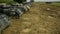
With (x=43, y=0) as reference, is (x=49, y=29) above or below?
above

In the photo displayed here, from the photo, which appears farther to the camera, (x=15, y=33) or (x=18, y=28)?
(x=18, y=28)

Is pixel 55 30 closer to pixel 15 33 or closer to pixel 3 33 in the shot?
pixel 15 33

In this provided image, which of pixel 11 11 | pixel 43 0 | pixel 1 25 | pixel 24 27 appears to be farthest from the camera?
pixel 43 0

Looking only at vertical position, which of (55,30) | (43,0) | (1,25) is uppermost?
(1,25)

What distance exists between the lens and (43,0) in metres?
6.79

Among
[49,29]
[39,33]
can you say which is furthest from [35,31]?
[49,29]

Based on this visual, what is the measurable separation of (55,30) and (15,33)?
49cm

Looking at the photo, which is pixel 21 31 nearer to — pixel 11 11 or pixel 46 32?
pixel 46 32

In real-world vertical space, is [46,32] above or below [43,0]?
above

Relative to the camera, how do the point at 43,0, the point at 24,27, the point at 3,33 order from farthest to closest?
the point at 43,0
the point at 24,27
the point at 3,33

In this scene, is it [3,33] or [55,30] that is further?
[55,30]

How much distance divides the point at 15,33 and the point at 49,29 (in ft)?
1.44

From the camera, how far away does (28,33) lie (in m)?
1.52

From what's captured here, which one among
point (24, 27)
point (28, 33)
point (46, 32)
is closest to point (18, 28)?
point (24, 27)
